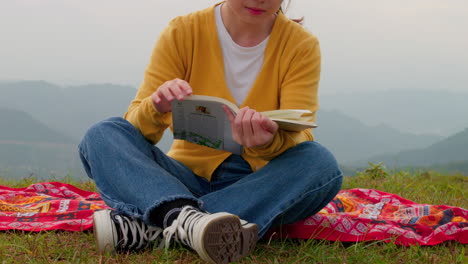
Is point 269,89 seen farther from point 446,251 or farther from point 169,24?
point 446,251

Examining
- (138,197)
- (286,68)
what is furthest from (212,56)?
(138,197)

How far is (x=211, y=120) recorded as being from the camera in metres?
2.19

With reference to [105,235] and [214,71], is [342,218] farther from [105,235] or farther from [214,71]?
[105,235]

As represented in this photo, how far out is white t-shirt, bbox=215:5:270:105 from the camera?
100 inches

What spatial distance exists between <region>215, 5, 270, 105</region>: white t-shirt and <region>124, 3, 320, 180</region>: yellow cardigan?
4 cm

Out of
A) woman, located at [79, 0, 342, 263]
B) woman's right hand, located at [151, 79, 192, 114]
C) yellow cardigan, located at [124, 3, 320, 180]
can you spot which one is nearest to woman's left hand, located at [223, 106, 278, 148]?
woman, located at [79, 0, 342, 263]

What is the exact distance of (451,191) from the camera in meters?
3.96

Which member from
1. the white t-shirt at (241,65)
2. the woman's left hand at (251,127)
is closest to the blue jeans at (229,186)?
the woman's left hand at (251,127)

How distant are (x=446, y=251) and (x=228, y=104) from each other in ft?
3.83

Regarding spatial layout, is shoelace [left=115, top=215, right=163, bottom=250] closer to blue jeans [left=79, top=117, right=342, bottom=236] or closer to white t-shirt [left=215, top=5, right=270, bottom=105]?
blue jeans [left=79, top=117, right=342, bottom=236]

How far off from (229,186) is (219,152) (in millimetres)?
205

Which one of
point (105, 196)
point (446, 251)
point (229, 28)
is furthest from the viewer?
point (229, 28)

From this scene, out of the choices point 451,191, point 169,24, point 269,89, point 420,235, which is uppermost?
point 169,24

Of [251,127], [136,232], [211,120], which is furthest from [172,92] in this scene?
[136,232]
